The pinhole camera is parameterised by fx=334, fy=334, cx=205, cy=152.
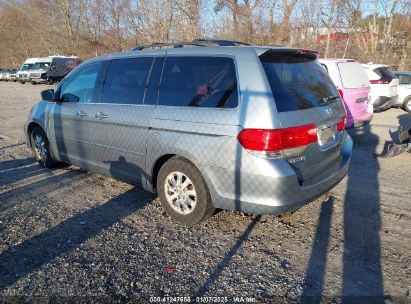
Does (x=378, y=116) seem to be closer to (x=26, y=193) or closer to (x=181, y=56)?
(x=181, y=56)

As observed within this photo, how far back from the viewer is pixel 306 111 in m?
3.20

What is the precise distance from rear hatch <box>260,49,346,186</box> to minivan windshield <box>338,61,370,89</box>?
386 centimetres

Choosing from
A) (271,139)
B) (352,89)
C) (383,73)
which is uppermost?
(383,73)

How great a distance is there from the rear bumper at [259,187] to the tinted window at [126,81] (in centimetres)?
134

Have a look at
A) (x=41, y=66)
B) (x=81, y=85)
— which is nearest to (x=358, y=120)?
(x=81, y=85)

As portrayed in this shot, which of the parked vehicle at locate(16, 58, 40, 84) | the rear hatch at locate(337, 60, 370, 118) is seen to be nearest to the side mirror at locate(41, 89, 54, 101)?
the rear hatch at locate(337, 60, 370, 118)

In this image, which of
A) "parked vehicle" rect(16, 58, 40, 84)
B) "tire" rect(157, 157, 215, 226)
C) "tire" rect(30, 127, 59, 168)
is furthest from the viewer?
"parked vehicle" rect(16, 58, 40, 84)

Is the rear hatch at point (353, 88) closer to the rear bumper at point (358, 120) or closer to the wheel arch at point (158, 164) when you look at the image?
the rear bumper at point (358, 120)

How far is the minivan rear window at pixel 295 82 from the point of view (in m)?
3.10

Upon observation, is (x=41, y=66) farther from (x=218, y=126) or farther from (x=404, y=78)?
(x=218, y=126)

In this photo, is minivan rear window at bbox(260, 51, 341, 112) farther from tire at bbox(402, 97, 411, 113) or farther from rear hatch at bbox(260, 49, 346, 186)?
tire at bbox(402, 97, 411, 113)

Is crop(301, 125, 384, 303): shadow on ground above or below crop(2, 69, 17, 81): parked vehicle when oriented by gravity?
below

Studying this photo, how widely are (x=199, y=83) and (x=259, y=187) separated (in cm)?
123

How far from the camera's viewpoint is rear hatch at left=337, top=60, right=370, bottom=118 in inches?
277
